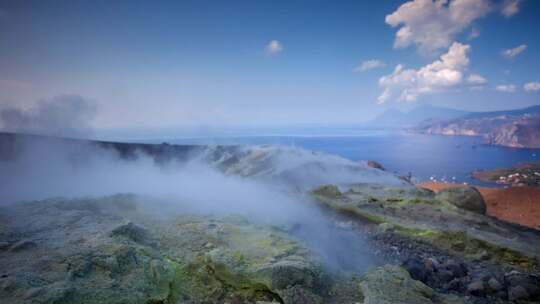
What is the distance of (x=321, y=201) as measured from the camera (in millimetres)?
11078

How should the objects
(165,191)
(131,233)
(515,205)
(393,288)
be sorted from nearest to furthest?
(393,288), (131,233), (165,191), (515,205)

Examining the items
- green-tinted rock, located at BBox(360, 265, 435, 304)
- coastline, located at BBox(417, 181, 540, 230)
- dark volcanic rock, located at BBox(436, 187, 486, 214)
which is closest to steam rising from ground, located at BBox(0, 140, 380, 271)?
green-tinted rock, located at BBox(360, 265, 435, 304)

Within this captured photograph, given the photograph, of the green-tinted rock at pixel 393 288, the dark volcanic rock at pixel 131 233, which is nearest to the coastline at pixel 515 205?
the green-tinted rock at pixel 393 288

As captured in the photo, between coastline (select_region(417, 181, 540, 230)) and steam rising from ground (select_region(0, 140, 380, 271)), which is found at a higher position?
steam rising from ground (select_region(0, 140, 380, 271))

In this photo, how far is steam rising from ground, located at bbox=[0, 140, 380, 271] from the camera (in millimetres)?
7504

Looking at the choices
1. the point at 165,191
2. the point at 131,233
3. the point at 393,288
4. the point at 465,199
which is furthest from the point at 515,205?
the point at 131,233

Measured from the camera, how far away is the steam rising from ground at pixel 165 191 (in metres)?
7.50

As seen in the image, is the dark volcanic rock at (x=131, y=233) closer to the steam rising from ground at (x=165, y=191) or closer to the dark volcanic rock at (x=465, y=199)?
the steam rising from ground at (x=165, y=191)

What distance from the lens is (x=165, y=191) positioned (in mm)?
10195

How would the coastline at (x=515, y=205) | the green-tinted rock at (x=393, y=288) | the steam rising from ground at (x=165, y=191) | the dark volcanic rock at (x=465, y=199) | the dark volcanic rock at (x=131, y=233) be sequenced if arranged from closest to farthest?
the green-tinted rock at (x=393, y=288) < the dark volcanic rock at (x=131, y=233) < the steam rising from ground at (x=165, y=191) < the dark volcanic rock at (x=465, y=199) < the coastline at (x=515, y=205)

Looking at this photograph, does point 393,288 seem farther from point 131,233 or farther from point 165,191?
point 165,191

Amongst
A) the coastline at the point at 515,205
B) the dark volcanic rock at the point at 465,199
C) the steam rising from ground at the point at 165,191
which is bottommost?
the coastline at the point at 515,205

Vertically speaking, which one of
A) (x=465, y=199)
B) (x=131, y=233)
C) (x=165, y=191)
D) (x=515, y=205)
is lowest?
(x=515, y=205)

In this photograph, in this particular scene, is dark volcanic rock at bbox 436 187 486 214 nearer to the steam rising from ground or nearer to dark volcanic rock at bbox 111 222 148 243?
the steam rising from ground
